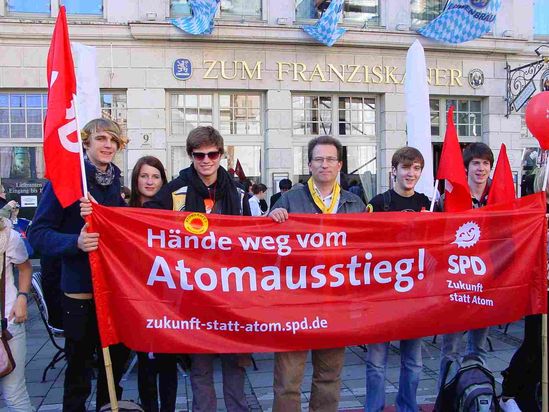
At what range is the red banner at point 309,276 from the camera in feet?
10.7

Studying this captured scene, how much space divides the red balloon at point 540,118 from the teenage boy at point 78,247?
10.5 ft

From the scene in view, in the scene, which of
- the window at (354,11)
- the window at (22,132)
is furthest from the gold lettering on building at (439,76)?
the window at (22,132)

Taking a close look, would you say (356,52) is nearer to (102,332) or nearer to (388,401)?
(388,401)

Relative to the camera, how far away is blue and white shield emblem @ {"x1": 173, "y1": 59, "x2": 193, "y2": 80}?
11555 mm

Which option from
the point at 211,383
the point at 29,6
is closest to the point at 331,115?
the point at 29,6

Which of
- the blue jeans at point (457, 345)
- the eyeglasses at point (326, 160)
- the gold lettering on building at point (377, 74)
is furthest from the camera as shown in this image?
the gold lettering on building at point (377, 74)

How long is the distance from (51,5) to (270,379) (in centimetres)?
1011

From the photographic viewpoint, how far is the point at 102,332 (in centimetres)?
315

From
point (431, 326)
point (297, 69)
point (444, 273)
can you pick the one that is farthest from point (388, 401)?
point (297, 69)

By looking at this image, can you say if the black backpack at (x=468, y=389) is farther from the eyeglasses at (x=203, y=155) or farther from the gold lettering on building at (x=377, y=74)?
the gold lettering on building at (x=377, y=74)

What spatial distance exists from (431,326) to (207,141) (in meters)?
2.02

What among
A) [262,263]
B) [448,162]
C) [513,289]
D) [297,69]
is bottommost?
[513,289]

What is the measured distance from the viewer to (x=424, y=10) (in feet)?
42.3

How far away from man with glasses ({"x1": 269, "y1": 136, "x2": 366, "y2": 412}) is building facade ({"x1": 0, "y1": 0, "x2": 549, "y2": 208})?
27.9 feet
